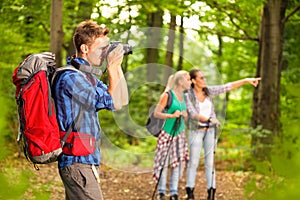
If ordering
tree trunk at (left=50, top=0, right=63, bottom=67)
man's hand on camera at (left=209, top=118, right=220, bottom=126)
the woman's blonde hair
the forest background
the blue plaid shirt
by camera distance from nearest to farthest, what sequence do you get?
the blue plaid shirt
the woman's blonde hair
man's hand on camera at (left=209, top=118, right=220, bottom=126)
tree trunk at (left=50, top=0, right=63, bottom=67)
the forest background

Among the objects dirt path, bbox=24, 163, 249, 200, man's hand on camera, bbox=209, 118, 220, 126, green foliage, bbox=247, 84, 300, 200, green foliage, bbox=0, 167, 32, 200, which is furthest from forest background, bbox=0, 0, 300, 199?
green foliage, bbox=247, 84, 300, 200

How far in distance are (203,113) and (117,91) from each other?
4.05m

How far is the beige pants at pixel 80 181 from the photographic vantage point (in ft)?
11.4

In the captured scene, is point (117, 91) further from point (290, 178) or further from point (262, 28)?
point (262, 28)

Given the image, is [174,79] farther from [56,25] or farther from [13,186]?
[13,186]

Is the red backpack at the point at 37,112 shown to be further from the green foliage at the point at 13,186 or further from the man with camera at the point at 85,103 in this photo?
the green foliage at the point at 13,186

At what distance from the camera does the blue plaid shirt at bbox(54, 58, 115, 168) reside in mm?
3387

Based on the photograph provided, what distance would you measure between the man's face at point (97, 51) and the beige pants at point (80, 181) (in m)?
0.69

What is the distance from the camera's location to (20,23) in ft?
35.4

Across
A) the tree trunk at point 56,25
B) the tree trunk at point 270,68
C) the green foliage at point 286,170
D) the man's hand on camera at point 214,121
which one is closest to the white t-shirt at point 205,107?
the man's hand on camera at point 214,121

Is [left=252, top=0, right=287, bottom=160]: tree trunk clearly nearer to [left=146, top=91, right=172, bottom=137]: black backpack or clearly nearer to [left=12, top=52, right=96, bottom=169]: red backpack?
[left=146, top=91, right=172, bottom=137]: black backpack

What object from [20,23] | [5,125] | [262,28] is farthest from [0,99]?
[262,28]

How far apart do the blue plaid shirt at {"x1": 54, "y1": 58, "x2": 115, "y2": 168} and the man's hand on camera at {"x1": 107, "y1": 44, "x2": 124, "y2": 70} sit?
17 centimetres

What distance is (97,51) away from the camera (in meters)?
3.62
